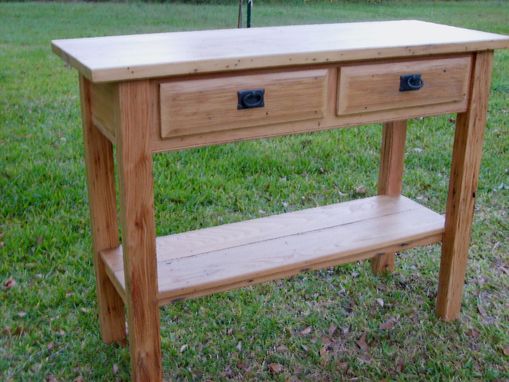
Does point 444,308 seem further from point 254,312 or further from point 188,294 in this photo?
point 188,294

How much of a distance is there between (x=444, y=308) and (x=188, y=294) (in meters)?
1.29

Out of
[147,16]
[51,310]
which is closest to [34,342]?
[51,310]

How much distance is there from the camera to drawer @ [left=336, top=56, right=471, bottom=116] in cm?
245

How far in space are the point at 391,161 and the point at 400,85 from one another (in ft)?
2.67

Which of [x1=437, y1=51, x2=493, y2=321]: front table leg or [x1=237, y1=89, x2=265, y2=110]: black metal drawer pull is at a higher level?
[x1=237, y1=89, x2=265, y2=110]: black metal drawer pull

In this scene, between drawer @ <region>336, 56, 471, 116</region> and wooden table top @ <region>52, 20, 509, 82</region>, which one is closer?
wooden table top @ <region>52, 20, 509, 82</region>

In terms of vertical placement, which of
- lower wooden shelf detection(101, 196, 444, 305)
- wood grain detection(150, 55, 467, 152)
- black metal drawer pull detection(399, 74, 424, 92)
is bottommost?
lower wooden shelf detection(101, 196, 444, 305)

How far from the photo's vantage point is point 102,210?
2.69 m

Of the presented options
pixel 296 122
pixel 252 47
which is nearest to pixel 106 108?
pixel 252 47

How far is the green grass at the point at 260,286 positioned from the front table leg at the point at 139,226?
392mm

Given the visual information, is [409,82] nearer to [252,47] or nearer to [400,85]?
[400,85]

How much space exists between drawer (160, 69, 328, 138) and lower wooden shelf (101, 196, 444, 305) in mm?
613

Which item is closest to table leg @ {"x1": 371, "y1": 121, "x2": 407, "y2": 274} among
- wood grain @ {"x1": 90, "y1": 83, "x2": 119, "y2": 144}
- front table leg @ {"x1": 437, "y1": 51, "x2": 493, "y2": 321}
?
front table leg @ {"x1": 437, "y1": 51, "x2": 493, "y2": 321}

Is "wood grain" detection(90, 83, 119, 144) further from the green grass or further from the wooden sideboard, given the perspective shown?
the green grass
